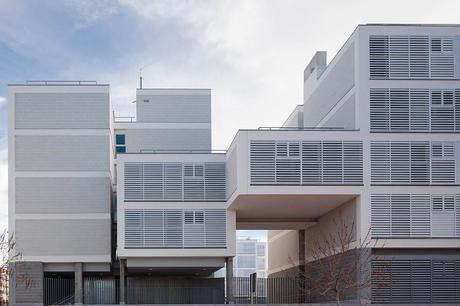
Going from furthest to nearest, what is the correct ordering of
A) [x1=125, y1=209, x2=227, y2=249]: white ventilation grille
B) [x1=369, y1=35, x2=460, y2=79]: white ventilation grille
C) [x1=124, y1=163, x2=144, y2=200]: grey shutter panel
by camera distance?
[x1=124, y1=163, x2=144, y2=200]: grey shutter panel
[x1=125, y1=209, x2=227, y2=249]: white ventilation grille
[x1=369, y1=35, x2=460, y2=79]: white ventilation grille

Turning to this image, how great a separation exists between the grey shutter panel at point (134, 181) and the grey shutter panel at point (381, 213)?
569 inches

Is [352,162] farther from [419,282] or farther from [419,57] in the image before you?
[419,282]

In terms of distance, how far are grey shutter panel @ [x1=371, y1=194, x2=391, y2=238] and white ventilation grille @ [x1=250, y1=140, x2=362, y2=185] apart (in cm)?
142

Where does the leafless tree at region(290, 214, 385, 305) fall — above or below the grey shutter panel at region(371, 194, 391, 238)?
below

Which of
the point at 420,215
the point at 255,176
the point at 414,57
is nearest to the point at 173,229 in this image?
the point at 255,176

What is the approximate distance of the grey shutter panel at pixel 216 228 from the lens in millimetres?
43406

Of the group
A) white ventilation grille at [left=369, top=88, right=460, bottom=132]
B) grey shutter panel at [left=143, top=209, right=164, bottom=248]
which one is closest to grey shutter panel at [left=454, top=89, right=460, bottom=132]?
white ventilation grille at [left=369, top=88, right=460, bottom=132]

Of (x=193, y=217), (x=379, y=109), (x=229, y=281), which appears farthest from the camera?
(x=193, y=217)

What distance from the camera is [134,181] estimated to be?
144 ft

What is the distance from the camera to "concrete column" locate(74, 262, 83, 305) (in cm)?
4639

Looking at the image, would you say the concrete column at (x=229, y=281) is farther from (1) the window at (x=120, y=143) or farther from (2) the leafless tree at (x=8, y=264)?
(1) the window at (x=120, y=143)

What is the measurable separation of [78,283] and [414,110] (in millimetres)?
24679

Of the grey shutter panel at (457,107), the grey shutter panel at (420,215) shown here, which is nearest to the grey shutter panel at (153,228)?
the grey shutter panel at (420,215)

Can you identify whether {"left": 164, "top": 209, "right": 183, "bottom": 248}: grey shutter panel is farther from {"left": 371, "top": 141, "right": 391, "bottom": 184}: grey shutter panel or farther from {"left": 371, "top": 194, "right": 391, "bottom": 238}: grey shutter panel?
{"left": 371, "top": 141, "right": 391, "bottom": 184}: grey shutter panel
